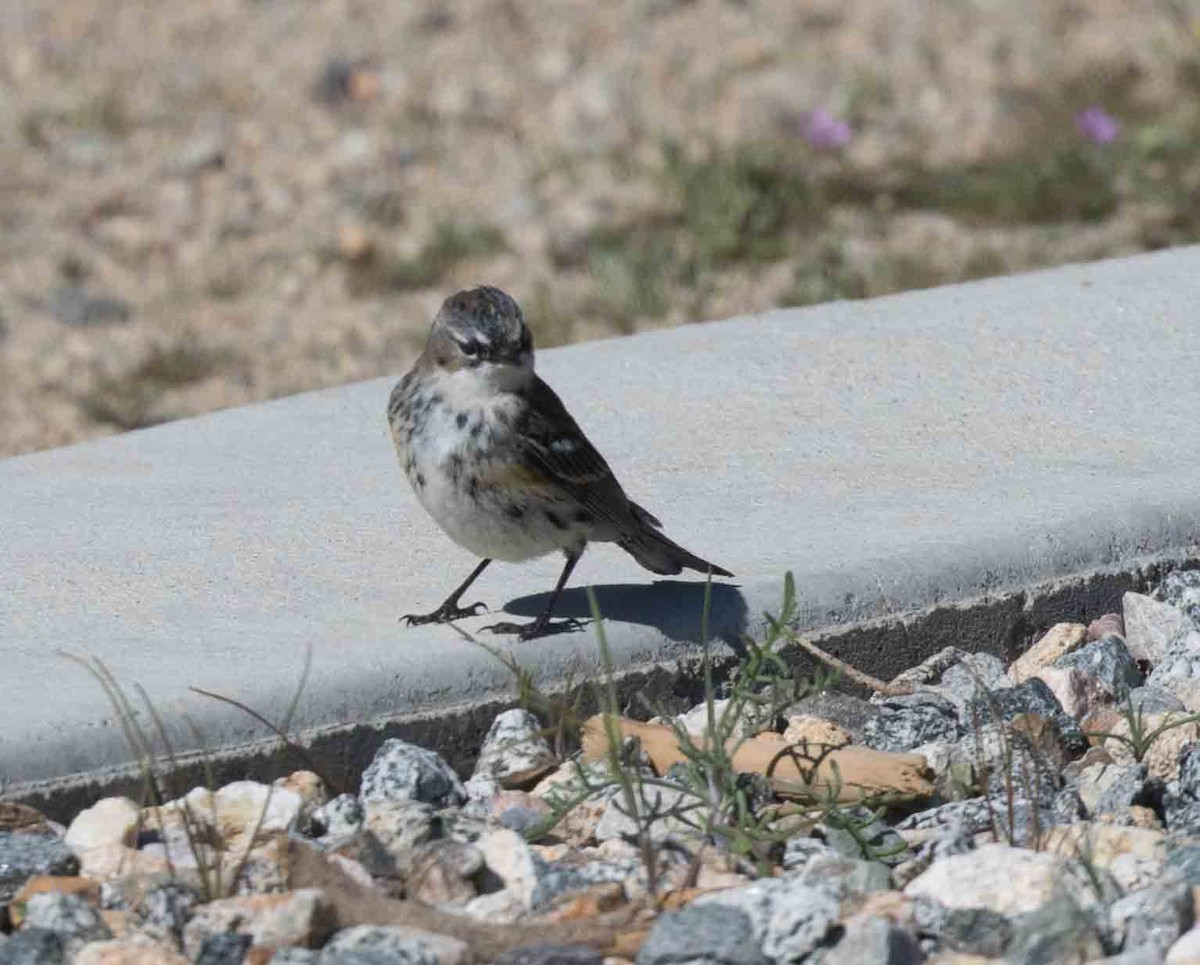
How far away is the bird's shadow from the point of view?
4332 mm

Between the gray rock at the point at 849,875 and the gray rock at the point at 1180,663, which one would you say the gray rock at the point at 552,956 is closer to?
the gray rock at the point at 849,875

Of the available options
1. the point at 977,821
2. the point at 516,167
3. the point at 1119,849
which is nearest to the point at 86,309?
the point at 516,167

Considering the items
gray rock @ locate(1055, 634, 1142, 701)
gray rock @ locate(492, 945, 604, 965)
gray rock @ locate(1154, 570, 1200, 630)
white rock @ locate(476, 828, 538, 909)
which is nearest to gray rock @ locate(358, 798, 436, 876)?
white rock @ locate(476, 828, 538, 909)

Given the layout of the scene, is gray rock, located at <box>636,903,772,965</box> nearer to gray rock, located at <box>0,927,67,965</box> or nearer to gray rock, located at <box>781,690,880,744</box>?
gray rock, located at <box>0,927,67,965</box>

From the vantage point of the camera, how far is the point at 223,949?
315cm

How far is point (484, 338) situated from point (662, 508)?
789mm

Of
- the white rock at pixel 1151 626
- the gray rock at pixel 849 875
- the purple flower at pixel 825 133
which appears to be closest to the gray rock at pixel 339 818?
the gray rock at pixel 849 875

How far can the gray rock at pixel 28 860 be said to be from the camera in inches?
135

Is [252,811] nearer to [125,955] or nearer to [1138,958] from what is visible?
[125,955]

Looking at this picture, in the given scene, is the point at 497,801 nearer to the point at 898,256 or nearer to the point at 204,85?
the point at 898,256

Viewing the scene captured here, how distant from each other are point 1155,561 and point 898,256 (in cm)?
366

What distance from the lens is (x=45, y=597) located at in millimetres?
4473

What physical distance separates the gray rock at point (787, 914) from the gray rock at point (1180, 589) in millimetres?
1632

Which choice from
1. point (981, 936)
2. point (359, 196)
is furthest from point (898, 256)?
point (981, 936)
